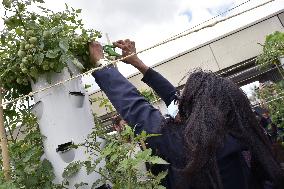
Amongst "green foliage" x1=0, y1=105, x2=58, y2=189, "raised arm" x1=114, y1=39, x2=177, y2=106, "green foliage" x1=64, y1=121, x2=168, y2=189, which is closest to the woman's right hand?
"raised arm" x1=114, y1=39, x2=177, y2=106

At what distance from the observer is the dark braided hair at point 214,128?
1.30m

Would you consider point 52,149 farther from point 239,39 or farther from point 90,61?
point 239,39

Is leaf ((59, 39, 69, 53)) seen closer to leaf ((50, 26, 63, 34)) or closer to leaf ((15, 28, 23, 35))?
leaf ((50, 26, 63, 34))

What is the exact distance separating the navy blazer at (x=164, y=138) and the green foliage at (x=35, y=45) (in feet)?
0.64

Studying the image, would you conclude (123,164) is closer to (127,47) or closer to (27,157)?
(27,157)

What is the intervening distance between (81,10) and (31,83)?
42 centimetres

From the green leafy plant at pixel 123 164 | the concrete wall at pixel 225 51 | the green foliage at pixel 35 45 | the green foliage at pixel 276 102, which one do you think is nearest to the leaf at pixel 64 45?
the green foliage at pixel 35 45

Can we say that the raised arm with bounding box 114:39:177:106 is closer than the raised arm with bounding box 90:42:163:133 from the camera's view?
No

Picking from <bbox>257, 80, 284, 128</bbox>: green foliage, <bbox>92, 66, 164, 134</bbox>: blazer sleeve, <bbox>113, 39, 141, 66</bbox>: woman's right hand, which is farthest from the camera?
<bbox>257, 80, 284, 128</bbox>: green foliage

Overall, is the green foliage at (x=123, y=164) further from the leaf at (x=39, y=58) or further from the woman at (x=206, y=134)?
the leaf at (x=39, y=58)

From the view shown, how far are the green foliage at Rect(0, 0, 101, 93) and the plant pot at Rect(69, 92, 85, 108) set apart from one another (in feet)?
0.39

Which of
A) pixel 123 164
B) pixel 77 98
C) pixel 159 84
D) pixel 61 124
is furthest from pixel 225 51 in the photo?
pixel 123 164

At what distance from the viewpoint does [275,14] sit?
317 inches

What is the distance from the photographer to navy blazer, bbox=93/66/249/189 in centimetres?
140
